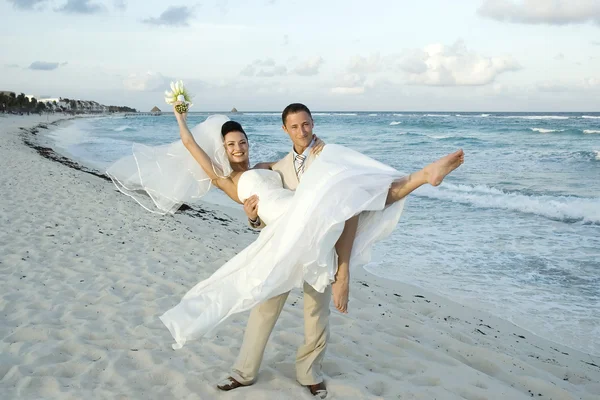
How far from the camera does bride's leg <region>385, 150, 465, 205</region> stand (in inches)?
98.3

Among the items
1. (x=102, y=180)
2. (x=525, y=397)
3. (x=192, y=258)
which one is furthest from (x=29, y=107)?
(x=525, y=397)

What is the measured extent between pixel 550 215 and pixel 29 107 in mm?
75768

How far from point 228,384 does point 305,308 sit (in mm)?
733

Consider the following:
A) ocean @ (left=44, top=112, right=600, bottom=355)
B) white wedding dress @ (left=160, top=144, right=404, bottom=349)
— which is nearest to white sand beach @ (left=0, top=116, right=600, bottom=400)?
ocean @ (left=44, top=112, right=600, bottom=355)

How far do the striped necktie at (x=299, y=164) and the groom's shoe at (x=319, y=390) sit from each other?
1.39m

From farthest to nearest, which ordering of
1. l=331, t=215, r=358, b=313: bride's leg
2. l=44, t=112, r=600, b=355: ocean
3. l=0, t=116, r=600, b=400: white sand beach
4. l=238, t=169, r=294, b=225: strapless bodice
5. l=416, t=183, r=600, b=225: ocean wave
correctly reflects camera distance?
l=416, t=183, r=600, b=225: ocean wave < l=44, t=112, r=600, b=355: ocean < l=0, t=116, r=600, b=400: white sand beach < l=238, t=169, r=294, b=225: strapless bodice < l=331, t=215, r=358, b=313: bride's leg

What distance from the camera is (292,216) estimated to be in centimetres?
273

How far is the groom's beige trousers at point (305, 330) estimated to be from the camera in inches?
122

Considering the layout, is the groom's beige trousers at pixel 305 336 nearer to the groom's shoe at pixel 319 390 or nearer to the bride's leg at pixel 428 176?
the groom's shoe at pixel 319 390

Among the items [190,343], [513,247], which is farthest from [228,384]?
[513,247]

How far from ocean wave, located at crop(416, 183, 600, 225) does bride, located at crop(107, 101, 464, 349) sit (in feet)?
29.7

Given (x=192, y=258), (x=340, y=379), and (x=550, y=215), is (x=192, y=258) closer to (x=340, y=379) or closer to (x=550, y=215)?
(x=340, y=379)

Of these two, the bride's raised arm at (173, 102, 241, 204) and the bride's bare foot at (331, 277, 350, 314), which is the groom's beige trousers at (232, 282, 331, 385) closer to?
the bride's bare foot at (331, 277, 350, 314)

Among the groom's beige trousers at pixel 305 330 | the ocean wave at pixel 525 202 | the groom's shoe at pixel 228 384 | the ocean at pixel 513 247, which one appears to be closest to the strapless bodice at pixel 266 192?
the groom's beige trousers at pixel 305 330
